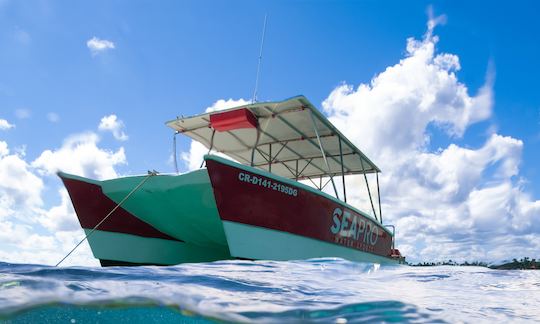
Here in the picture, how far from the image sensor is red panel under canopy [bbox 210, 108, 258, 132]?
7.11 meters

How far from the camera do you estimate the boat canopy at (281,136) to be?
7.17 m

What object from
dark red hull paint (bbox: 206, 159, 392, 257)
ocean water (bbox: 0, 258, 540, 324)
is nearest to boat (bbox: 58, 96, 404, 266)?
dark red hull paint (bbox: 206, 159, 392, 257)

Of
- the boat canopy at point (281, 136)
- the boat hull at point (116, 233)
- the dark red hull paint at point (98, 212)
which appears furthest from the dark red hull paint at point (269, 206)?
the dark red hull paint at point (98, 212)

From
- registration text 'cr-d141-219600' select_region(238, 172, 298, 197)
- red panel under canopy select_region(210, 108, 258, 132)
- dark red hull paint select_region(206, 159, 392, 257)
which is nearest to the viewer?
dark red hull paint select_region(206, 159, 392, 257)

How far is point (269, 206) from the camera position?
627 cm

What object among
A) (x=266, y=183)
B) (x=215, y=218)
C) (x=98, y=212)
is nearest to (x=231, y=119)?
(x=266, y=183)

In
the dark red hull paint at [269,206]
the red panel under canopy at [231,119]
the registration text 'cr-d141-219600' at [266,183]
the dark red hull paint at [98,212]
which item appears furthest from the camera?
the dark red hull paint at [98,212]

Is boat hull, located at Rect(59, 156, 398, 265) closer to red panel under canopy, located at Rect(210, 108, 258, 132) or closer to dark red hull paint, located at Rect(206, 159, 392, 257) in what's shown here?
dark red hull paint, located at Rect(206, 159, 392, 257)

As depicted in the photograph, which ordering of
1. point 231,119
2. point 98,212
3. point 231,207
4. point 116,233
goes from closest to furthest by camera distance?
point 231,207 → point 231,119 → point 98,212 → point 116,233

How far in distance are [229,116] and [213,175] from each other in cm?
166

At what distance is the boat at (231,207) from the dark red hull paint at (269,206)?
15mm

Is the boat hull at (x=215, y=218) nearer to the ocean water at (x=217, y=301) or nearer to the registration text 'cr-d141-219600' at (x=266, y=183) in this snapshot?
the registration text 'cr-d141-219600' at (x=266, y=183)

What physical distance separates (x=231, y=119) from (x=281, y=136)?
1840 millimetres

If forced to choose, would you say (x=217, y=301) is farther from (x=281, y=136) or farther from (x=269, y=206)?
(x=281, y=136)
